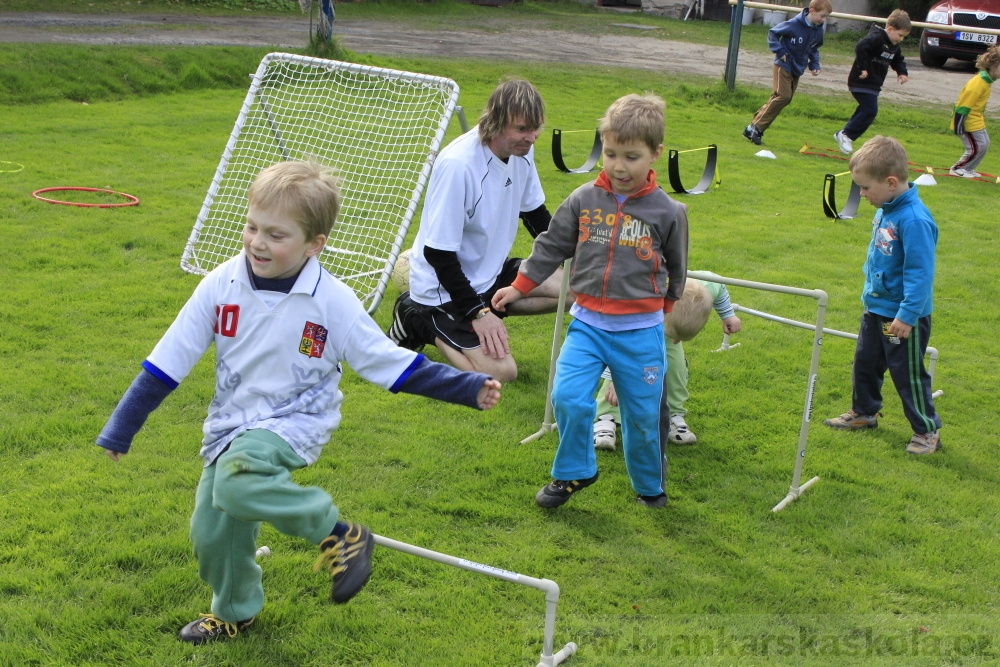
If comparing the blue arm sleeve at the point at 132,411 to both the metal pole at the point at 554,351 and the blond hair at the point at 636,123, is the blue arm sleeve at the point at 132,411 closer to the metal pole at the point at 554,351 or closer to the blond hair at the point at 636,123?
the blond hair at the point at 636,123

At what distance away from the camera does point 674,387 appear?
5371mm

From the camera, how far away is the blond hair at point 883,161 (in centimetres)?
500

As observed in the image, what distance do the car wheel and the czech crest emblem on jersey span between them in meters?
23.9

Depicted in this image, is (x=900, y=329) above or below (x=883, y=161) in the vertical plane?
below

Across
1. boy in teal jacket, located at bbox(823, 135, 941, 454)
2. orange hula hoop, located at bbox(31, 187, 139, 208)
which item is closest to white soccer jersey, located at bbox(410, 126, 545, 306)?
boy in teal jacket, located at bbox(823, 135, 941, 454)

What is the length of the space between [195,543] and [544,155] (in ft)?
30.7

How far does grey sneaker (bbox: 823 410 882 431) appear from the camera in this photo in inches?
221

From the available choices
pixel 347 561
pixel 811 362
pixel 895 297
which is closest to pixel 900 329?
pixel 895 297

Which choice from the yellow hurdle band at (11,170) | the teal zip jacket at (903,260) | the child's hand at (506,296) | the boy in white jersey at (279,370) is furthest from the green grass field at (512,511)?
the yellow hurdle band at (11,170)

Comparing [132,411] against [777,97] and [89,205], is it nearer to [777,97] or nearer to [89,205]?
[89,205]

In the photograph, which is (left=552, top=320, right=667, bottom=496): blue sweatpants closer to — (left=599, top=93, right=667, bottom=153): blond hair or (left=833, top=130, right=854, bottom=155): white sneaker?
(left=599, top=93, right=667, bottom=153): blond hair

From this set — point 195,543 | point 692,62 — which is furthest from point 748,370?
point 692,62

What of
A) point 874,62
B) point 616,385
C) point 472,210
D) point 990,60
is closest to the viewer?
point 616,385

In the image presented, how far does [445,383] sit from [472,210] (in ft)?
8.56
